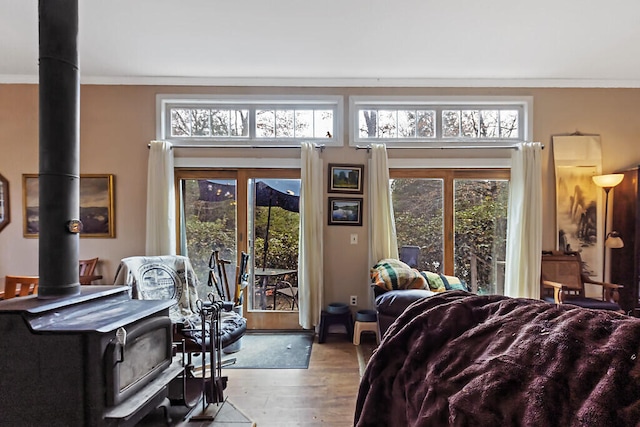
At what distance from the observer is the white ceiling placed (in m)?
2.50

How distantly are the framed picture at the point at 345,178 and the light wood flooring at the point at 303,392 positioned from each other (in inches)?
66.1

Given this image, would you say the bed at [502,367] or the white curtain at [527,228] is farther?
the white curtain at [527,228]

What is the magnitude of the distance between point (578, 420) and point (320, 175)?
3267 mm

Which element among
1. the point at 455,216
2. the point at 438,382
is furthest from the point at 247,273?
the point at 438,382

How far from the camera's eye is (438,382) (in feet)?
2.77

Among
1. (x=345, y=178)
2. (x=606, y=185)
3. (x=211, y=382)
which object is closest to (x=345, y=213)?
(x=345, y=178)

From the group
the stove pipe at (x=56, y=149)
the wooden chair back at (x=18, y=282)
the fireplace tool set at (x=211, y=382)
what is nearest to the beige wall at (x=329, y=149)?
the wooden chair back at (x=18, y=282)

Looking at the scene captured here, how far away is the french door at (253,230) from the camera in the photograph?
12.7 feet

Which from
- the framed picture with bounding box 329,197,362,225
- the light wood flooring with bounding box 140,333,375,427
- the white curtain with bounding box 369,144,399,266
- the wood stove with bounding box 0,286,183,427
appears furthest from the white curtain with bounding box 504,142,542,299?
the wood stove with bounding box 0,286,183,427

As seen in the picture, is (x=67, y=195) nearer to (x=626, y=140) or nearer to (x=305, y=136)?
(x=305, y=136)

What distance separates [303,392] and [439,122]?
312 centimetres

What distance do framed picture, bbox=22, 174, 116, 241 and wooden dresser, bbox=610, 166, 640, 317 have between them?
544 cm

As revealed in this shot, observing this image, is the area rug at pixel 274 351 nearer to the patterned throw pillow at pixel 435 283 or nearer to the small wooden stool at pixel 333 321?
the small wooden stool at pixel 333 321

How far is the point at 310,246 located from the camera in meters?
3.66
